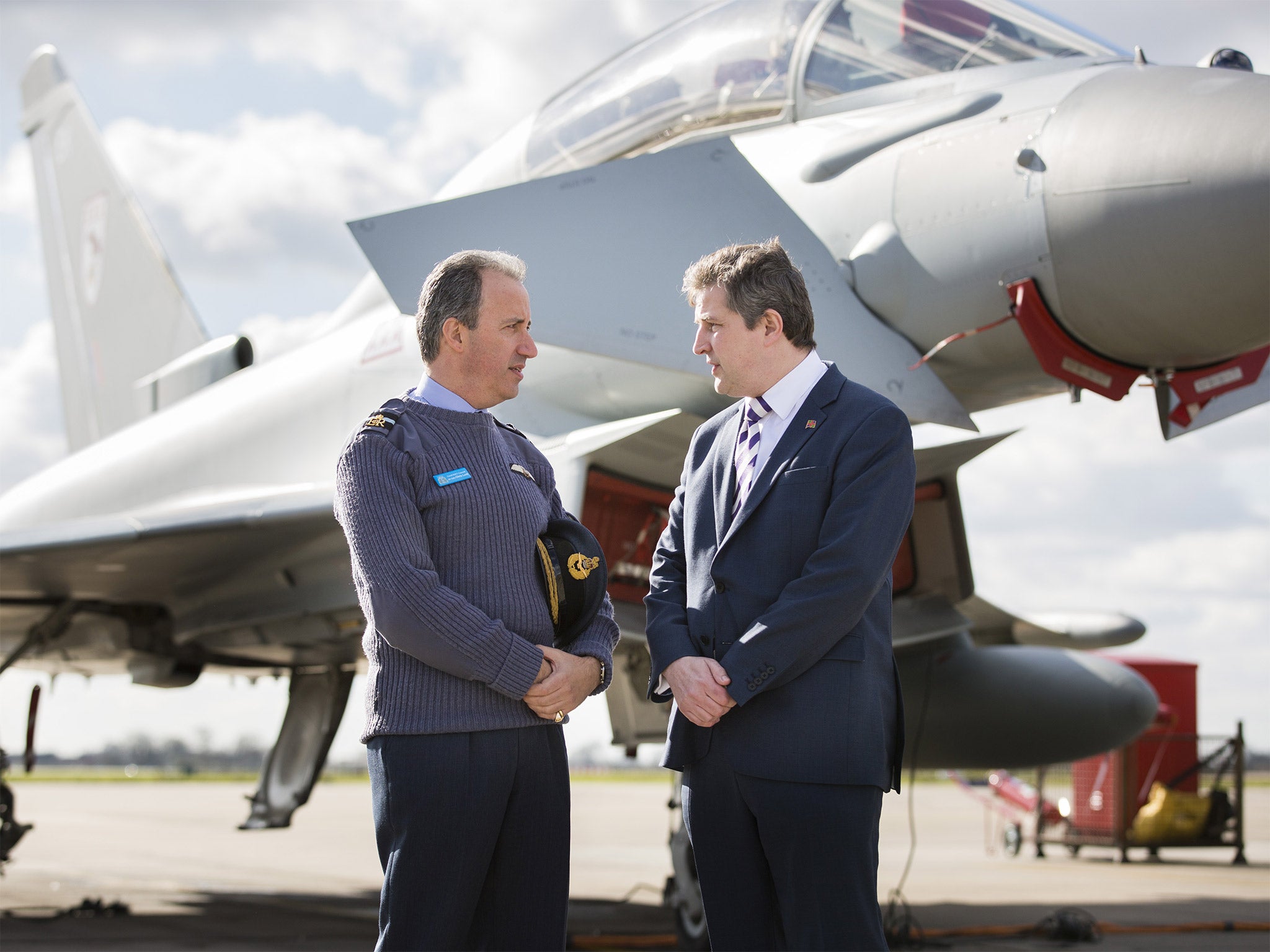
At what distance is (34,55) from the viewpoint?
1261 centimetres

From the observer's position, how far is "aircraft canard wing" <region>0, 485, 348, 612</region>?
19.6 feet

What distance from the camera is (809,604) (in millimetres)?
2094

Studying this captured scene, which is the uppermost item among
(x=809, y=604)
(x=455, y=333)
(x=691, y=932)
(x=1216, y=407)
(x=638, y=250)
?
(x=638, y=250)

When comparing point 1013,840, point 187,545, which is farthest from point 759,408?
point 1013,840

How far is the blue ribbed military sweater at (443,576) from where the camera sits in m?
2.07

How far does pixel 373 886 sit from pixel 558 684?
879 cm

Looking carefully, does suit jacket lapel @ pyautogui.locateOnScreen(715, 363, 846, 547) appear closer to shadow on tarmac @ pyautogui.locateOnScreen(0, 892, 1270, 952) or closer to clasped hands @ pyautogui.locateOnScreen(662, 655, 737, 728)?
clasped hands @ pyautogui.locateOnScreen(662, 655, 737, 728)

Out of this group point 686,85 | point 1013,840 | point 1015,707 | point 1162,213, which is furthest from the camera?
point 1013,840

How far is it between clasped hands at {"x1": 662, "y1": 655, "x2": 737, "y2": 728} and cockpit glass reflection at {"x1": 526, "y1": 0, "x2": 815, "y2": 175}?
301 cm

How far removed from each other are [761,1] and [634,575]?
2395 millimetres

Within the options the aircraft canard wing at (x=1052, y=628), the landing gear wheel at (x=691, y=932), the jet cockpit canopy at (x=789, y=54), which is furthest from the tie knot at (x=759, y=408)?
the aircraft canard wing at (x=1052, y=628)

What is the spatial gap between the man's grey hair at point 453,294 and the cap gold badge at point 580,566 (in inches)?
18.3

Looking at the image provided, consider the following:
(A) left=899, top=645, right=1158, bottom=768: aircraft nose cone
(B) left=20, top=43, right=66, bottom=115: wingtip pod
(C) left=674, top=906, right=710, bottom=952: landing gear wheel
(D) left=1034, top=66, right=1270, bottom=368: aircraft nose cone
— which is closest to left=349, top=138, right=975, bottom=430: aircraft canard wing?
(D) left=1034, top=66, right=1270, bottom=368: aircraft nose cone

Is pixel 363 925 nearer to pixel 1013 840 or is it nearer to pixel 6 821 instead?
pixel 6 821
